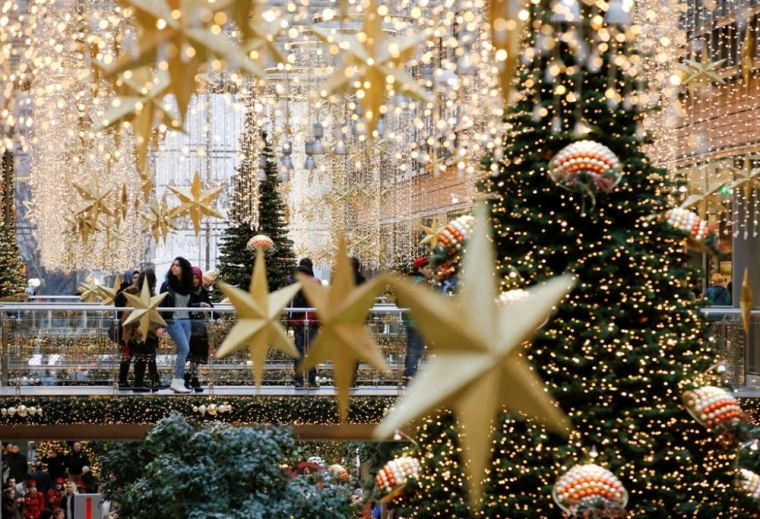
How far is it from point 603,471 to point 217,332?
698 cm

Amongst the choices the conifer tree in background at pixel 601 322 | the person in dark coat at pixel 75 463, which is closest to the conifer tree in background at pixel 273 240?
the person in dark coat at pixel 75 463

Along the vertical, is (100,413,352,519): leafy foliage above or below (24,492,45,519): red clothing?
above

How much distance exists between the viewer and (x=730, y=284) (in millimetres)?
16406

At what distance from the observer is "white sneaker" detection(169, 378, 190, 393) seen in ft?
39.3

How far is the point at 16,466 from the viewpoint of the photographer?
16516 millimetres

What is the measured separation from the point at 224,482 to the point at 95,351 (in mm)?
3679

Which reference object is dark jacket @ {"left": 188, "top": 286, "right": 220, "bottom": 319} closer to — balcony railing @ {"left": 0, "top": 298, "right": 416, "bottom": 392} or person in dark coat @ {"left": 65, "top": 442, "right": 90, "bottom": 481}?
balcony railing @ {"left": 0, "top": 298, "right": 416, "bottom": 392}

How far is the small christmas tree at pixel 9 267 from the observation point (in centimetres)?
2180

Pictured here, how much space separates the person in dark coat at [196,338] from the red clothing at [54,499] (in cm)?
487

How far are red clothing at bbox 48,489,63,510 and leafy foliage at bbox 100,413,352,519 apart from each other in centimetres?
702

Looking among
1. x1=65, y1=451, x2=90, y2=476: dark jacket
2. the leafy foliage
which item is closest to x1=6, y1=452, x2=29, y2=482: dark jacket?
x1=65, y1=451, x2=90, y2=476: dark jacket

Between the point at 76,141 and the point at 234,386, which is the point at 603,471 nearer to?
the point at 234,386

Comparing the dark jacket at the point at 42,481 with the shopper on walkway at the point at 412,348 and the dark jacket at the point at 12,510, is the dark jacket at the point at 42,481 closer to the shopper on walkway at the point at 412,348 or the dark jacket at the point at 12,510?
the dark jacket at the point at 12,510

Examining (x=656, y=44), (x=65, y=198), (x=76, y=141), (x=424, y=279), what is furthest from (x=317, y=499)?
(x=65, y=198)
